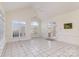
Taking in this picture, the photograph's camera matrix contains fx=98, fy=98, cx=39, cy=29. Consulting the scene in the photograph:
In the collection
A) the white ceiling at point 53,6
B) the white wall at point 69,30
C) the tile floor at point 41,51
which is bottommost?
the tile floor at point 41,51

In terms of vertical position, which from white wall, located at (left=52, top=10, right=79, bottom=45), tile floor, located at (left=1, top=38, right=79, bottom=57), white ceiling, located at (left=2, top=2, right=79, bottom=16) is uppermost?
white ceiling, located at (left=2, top=2, right=79, bottom=16)

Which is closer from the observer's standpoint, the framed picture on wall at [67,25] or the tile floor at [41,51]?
the tile floor at [41,51]

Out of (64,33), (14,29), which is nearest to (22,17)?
(14,29)

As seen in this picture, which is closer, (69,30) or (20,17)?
(69,30)

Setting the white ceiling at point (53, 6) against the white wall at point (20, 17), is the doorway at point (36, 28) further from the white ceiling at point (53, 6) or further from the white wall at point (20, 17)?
the white ceiling at point (53, 6)

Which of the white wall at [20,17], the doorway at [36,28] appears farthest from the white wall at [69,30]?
the doorway at [36,28]

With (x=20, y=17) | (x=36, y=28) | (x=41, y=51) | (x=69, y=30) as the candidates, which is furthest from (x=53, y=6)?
(x=36, y=28)

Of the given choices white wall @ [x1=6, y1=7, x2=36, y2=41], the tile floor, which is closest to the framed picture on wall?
the tile floor

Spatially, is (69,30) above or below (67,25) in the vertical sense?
below

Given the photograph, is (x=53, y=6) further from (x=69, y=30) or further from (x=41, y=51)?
(x=41, y=51)

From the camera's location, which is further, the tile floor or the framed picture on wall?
the framed picture on wall

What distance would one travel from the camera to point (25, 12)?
9117 millimetres

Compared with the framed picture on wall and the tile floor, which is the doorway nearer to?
the framed picture on wall

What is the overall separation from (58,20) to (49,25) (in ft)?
9.14
